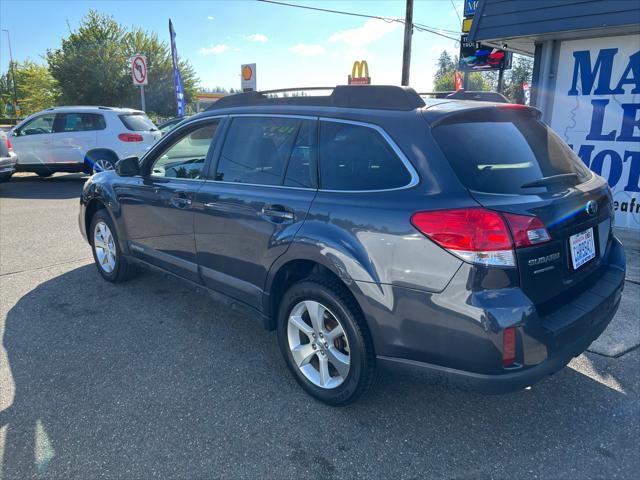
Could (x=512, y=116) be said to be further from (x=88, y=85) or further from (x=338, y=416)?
(x=88, y=85)

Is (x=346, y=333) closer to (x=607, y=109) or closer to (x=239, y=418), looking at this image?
(x=239, y=418)

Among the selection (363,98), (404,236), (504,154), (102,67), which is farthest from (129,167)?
(102,67)

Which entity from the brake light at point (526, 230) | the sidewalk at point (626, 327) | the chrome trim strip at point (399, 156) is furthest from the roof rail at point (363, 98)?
the sidewalk at point (626, 327)

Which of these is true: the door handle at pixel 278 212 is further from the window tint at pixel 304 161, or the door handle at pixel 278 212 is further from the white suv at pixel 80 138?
the white suv at pixel 80 138

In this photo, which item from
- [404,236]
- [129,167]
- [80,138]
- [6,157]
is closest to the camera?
[404,236]

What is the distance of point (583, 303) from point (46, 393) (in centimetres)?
314

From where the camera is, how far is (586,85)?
22.2 feet

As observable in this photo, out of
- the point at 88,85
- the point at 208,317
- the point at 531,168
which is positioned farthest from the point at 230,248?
the point at 88,85


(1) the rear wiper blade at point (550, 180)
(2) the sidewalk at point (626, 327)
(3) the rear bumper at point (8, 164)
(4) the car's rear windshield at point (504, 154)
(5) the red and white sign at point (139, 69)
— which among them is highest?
(5) the red and white sign at point (139, 69)

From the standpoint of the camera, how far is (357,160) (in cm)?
263

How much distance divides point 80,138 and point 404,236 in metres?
11.4

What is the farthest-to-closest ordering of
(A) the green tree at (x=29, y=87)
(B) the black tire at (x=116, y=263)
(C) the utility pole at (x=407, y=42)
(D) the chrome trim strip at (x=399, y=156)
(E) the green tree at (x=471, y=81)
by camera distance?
(E) the green tree at (x=471, y=81), (A) the green tree at (x=29, y=87), (C) the utility pole at (x=407, y=42), (B) the black tire at (x=116, y=263), (D) the chrome trim strip at (x=399, y=156)

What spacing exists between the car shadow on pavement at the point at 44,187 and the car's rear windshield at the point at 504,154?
979 centimetres

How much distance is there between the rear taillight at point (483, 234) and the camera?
2119 millimetres
